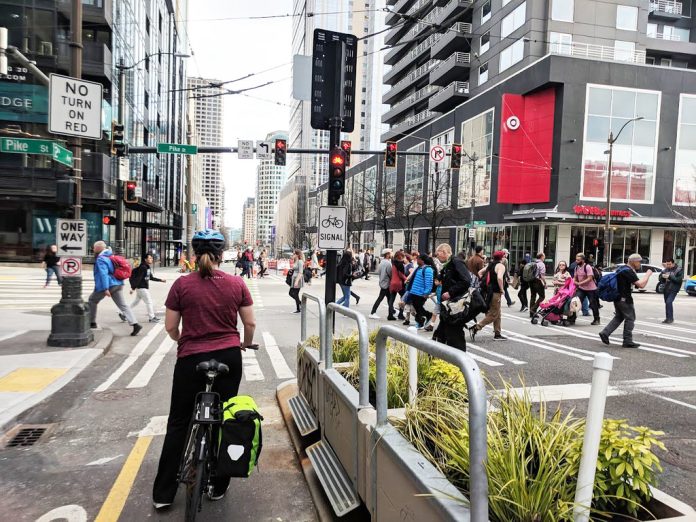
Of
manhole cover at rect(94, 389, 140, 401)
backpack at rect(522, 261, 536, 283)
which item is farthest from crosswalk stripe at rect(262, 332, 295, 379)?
backpack at rect(522, 261, 536, 283)

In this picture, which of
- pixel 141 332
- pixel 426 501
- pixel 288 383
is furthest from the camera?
pixel 141 332

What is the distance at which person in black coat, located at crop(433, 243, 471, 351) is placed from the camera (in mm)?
7171

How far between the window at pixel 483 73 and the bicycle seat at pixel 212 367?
4890cm

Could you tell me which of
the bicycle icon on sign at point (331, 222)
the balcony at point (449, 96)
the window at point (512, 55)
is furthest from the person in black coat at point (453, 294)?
the balcony at point (449, 96)

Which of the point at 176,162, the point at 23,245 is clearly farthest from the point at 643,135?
the point at 176,162

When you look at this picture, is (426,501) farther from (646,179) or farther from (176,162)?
(176,162)

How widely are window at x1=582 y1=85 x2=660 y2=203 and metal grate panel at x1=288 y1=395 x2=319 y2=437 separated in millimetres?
34990

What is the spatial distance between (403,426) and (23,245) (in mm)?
34092

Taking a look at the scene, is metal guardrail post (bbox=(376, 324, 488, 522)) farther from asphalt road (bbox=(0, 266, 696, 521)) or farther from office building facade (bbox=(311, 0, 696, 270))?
office building facade (bbox=(311, 0, 696, 270))

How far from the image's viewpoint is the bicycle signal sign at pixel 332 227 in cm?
752

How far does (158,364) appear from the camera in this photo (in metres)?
7.84

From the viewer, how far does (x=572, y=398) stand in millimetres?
5973

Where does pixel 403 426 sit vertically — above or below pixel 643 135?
below

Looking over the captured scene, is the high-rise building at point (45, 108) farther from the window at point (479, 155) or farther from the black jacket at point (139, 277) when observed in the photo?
the window at point (479, 155)
